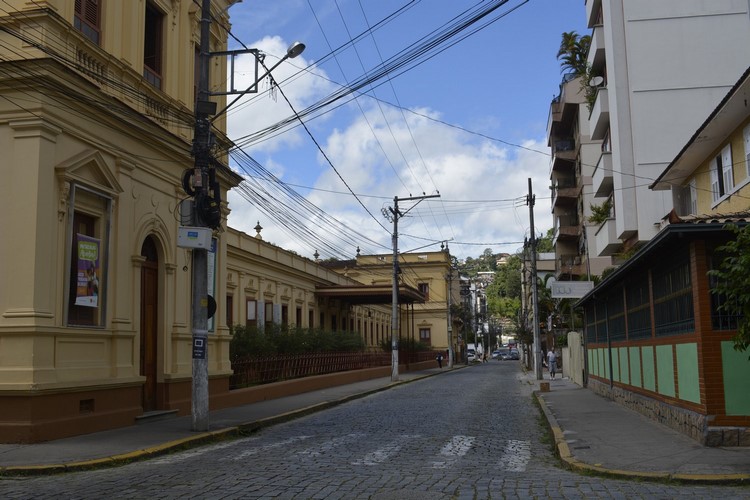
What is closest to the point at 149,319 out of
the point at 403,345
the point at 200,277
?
the point at 200,277

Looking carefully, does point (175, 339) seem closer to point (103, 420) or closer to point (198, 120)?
point (103, 420)

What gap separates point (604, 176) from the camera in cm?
3041

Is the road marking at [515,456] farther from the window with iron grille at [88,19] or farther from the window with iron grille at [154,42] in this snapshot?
the window with iron grille at [154,42]

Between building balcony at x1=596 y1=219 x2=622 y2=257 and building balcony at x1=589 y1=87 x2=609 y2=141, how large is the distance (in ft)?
14.0

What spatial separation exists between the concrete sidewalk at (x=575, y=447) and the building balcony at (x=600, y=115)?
16.3 meters

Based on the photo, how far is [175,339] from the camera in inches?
683

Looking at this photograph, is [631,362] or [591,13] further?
[591,13]

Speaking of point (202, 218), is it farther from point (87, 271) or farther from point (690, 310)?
point (690, 310)

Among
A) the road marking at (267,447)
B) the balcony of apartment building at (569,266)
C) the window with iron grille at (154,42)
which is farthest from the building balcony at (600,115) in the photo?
the road marking at (267,447)

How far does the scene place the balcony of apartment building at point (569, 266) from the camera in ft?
161

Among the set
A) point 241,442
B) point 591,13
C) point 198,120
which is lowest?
point 241,442

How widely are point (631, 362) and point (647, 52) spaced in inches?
587

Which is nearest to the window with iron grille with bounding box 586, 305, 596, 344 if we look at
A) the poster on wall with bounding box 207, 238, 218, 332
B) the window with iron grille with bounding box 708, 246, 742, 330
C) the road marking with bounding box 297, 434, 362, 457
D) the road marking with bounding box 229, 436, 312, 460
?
the poster on wall with bounding box 207, 238, 218, 332

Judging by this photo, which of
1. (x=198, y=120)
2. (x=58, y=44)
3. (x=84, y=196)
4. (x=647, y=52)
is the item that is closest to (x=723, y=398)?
(x=198, y=120)
